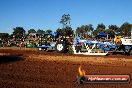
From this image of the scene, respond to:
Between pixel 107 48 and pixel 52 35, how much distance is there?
4828 mm

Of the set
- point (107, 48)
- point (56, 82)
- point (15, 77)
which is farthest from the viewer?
point (107, 48)

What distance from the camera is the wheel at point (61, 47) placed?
22.2m

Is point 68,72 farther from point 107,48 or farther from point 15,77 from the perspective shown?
point 107,48

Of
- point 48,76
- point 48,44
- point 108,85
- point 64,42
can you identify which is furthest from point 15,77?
point 48,44

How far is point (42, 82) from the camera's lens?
9828 mm

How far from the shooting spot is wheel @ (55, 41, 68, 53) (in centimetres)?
2220

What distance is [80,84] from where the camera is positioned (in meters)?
9.27

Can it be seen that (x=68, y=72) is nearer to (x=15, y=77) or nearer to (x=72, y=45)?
(x=15, y=77)

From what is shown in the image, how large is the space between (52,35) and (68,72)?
12.7m

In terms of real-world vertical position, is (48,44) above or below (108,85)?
above

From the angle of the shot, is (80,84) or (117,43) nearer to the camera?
(80,84)

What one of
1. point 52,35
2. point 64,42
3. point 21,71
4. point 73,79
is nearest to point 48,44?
point 52,35

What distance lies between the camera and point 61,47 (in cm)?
2241

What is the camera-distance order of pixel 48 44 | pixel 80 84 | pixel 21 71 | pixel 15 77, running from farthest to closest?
1. pixel 48 44
2. pixel 21 71
3. pixel 15 77
4. pixel 80 84
